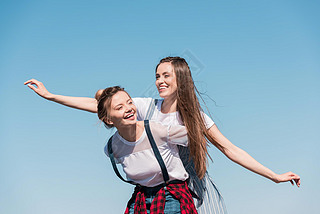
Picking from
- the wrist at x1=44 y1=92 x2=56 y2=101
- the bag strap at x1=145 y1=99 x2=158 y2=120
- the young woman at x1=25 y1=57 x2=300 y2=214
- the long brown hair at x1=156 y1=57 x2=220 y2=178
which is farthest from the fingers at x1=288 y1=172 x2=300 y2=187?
the wrist at x1=44 y1=92 x2=56 y2=101

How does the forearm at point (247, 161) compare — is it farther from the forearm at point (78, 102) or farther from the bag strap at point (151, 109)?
the forearm at point (78, 102)

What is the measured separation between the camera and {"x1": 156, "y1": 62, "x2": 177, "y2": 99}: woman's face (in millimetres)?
3590

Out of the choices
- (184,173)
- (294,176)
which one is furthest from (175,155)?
(294,176)

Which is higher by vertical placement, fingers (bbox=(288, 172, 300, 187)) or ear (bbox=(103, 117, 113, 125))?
ear (bbox=(103, 117, 113, 125))

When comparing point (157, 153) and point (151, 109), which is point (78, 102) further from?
point (157, 153)

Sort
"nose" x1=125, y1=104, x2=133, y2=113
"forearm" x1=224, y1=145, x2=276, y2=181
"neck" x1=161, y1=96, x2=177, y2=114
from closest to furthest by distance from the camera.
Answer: "nose" x1=125, y1=104, x2=133, y2=113 → "forearm" x1=224, y1=145, x2=276, y2=181 → "neck" x1=161, y1=96, x2=177, y2=114

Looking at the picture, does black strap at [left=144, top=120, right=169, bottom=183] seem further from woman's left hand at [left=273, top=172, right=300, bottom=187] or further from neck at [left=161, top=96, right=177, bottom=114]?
woman's left hand at [left=273, top=172, right=300, bottom=187]

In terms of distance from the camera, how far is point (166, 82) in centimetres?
360

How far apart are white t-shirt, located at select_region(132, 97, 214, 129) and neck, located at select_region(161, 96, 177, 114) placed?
0.05m

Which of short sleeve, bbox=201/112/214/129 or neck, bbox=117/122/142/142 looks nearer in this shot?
neck, bbox=117/122/142/142

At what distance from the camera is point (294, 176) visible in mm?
3486

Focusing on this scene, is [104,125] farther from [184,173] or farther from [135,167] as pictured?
[184,173]

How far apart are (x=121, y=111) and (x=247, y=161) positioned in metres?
1.28

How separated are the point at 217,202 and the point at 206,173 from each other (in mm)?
343
